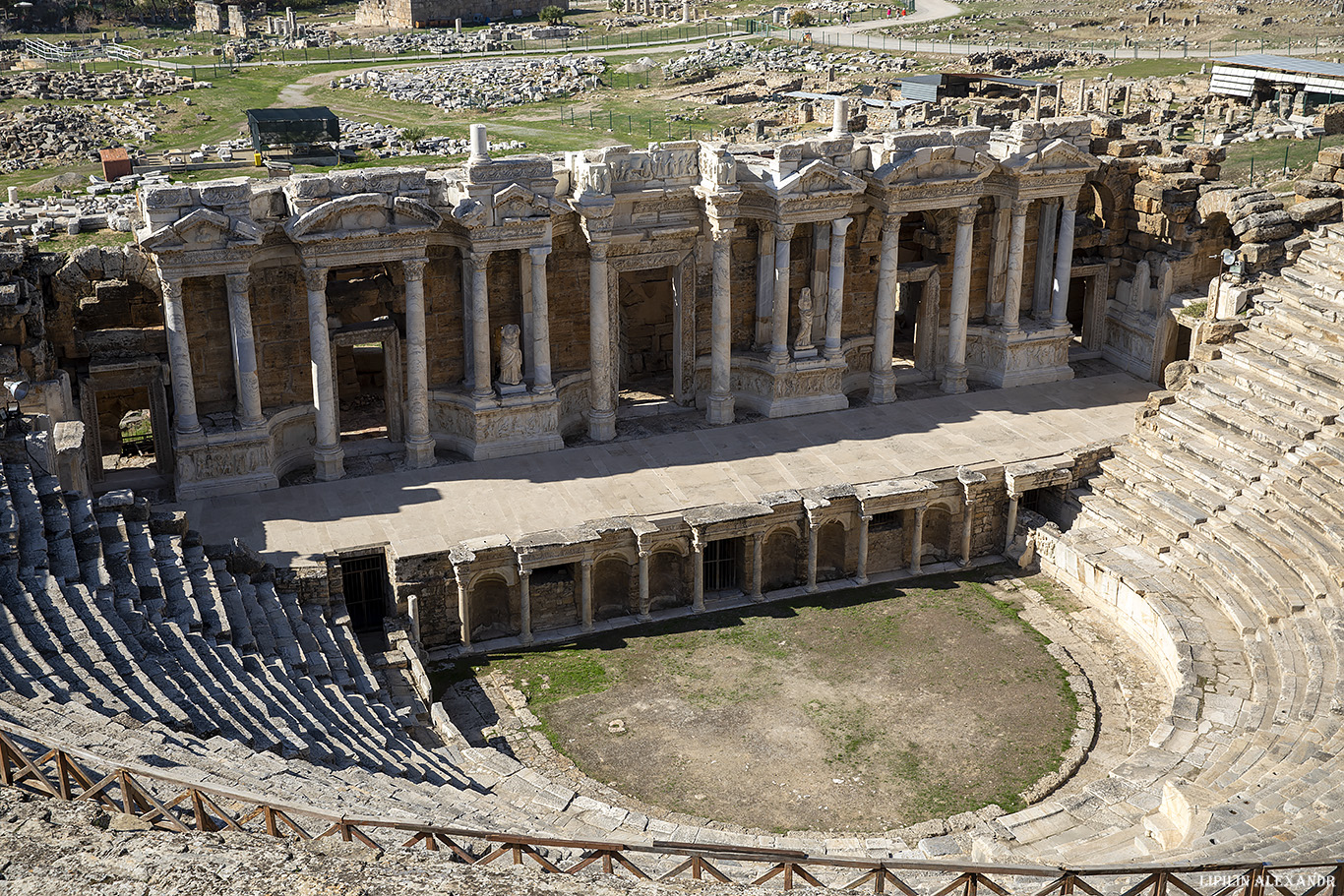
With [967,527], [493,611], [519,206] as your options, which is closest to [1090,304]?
[967,527]

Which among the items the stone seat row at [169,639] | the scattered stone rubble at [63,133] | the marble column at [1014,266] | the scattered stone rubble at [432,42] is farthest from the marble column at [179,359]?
the scattered stone rubble at [432,42]

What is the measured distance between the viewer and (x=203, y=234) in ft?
80.2

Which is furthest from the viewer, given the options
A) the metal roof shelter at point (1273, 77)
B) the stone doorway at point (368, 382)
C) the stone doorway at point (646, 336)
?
the metal roof shelter at point (1273, 77)

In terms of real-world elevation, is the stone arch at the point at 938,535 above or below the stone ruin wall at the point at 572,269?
below

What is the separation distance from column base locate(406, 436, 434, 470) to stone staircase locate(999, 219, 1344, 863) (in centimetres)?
1136

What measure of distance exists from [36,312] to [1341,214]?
2497cm

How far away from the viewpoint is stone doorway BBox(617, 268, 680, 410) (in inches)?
1207

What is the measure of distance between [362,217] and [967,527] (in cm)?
1208

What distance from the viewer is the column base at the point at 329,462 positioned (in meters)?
26.2

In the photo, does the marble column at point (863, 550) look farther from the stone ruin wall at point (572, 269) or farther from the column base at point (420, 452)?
the column base at point (420, 452)

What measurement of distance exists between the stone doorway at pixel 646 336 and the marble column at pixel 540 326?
→ 9.29ft

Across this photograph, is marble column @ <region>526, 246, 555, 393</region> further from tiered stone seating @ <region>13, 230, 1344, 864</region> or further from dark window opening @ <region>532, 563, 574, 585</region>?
tiered stone seating @ <region>13, 230, 1344, 864</region>

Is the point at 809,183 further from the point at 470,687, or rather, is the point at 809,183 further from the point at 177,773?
the point at 177,773

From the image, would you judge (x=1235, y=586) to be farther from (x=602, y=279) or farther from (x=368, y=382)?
(x=368, y=382)
